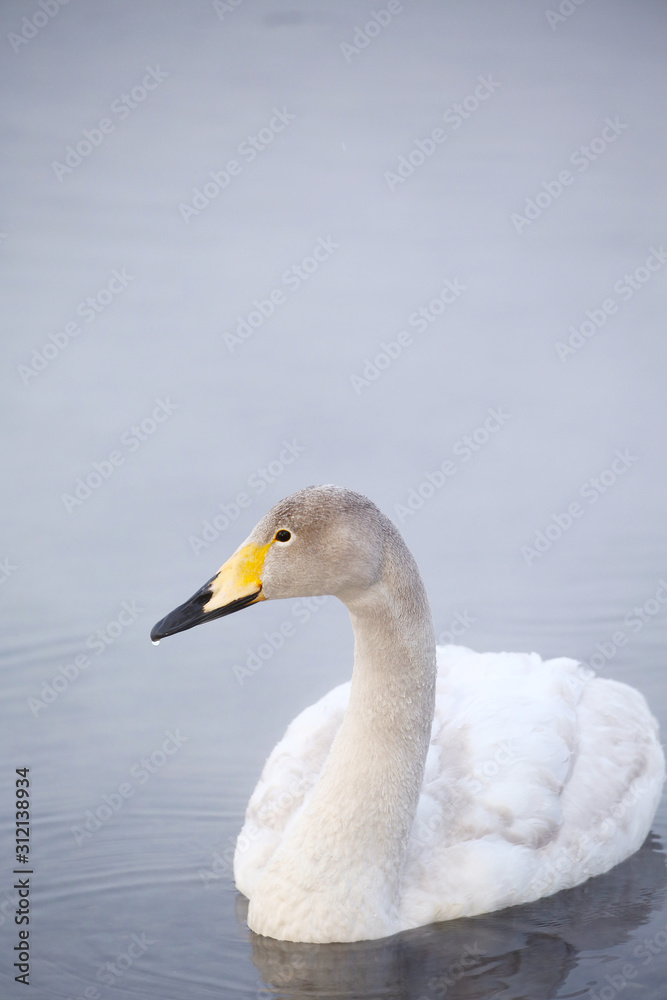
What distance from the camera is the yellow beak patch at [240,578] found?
511cm

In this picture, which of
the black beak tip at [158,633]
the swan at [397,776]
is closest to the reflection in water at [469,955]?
the swan at [397,776]

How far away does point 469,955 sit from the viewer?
5.43m

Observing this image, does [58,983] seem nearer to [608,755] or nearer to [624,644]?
[608,755]

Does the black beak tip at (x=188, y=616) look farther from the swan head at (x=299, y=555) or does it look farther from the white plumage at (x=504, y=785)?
the white plumage at (x=504, y=785)

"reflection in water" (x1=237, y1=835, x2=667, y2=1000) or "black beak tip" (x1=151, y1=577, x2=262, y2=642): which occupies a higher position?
"black beak tip" (x1=151, y1=577, x2=262, y2=642)

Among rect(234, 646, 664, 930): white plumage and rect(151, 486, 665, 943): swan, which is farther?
rect(234, 646, 664, 930): white plumage

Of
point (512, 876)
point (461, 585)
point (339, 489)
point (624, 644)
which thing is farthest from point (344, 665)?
point (339, 489)

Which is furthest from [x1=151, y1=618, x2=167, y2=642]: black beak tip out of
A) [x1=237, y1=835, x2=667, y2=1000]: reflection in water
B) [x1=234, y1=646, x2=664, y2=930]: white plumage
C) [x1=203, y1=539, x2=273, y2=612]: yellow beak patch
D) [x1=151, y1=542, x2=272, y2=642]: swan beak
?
[x1=237, y1=835, x2=667, y2=1000]: reflection in water

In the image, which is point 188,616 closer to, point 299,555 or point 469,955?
point 299,555

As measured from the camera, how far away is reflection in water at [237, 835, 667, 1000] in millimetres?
5195

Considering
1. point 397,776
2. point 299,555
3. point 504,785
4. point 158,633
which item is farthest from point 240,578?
point 504,785

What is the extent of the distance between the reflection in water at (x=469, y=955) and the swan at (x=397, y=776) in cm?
7

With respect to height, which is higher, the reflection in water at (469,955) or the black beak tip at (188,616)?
the black beak tip at (188,616)

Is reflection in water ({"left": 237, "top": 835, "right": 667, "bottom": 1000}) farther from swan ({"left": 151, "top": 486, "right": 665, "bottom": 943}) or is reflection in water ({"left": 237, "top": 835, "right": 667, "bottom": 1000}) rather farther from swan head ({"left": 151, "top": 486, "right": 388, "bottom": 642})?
swan head ({"left": 151, "top": 486, "right": 388, "bottom": 642})
